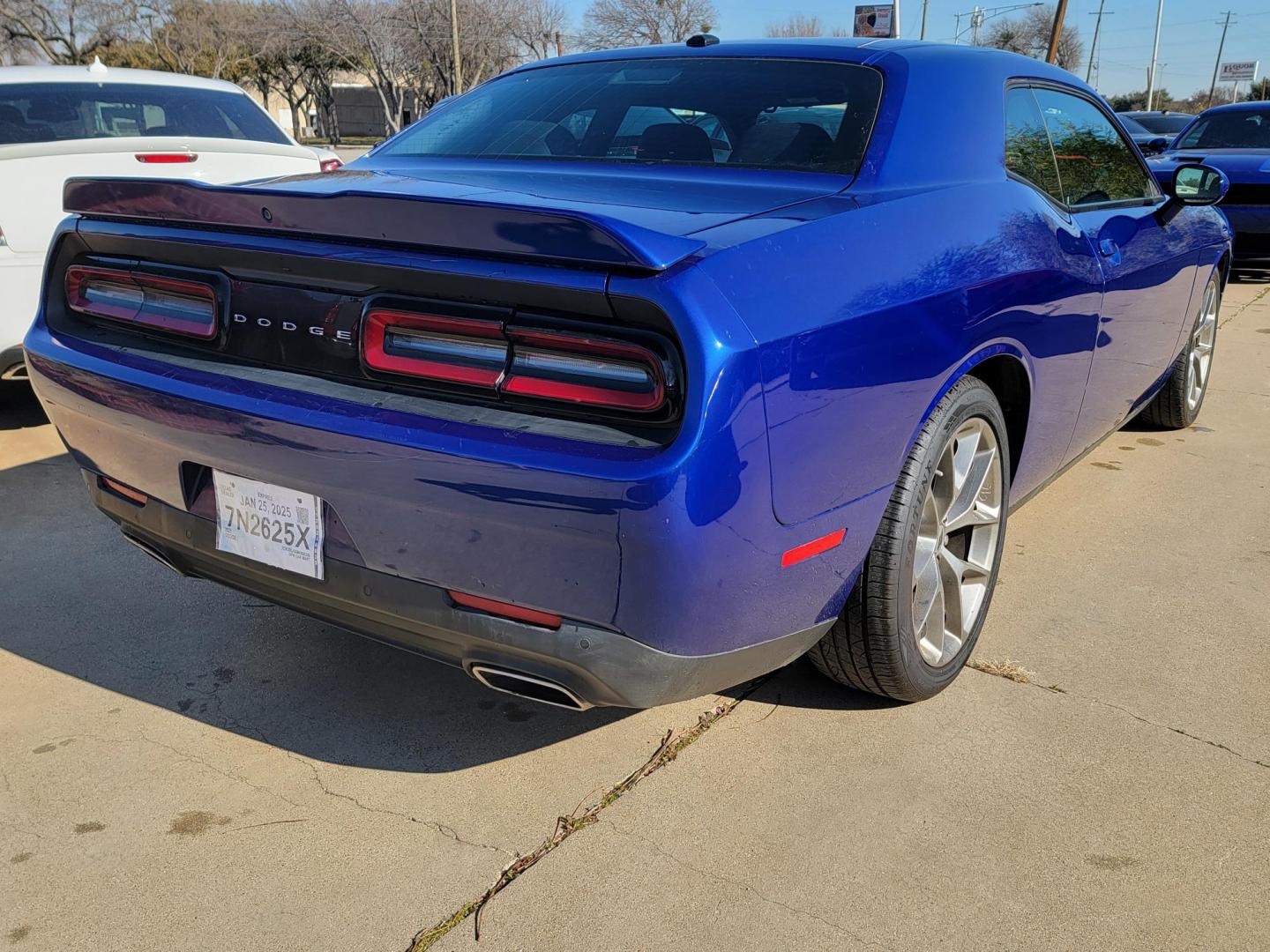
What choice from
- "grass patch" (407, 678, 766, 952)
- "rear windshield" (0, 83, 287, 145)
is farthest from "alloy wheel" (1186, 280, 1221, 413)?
"rear windshield" (0, 83, 287, 145)

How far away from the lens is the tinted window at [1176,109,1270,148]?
33.9ft

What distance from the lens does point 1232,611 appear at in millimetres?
3154

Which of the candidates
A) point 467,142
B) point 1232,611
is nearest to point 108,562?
point 467,142

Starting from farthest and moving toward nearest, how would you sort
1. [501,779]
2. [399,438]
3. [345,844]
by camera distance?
[501,779] → [345,844] → [399,438]

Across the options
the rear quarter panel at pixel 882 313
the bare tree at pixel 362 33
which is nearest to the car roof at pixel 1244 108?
the rear quarter panel at pixel 882 313

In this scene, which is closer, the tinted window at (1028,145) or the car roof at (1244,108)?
the tinted window at (1028,145)

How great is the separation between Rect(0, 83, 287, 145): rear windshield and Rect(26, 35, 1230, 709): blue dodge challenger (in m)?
2.99

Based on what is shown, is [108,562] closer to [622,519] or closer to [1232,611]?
[622,519]

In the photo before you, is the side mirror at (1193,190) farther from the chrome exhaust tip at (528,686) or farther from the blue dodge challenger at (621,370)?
the chrome exhaust tip at (528,686)

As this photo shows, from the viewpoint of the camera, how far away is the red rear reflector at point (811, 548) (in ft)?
6.34

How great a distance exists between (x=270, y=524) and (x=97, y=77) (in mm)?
4441

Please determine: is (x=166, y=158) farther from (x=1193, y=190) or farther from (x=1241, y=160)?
(x=1241, y=160)

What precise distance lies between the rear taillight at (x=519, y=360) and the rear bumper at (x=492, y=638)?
38 centimetres

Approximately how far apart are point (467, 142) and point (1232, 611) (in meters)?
2.51
